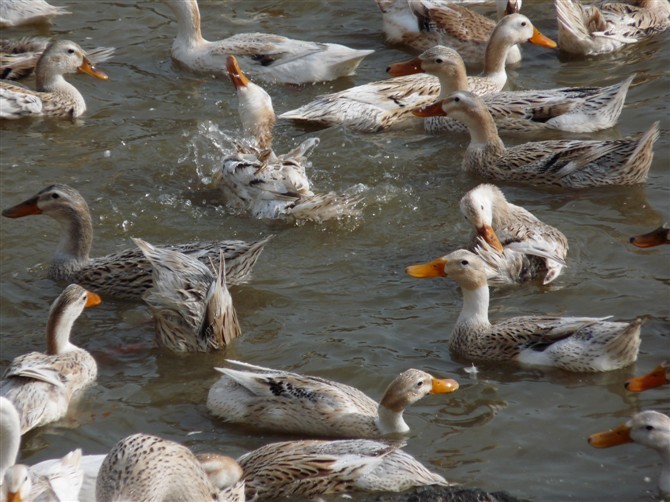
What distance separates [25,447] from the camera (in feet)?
22.2

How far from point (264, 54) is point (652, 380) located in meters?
6.52

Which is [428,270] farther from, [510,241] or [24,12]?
[24,12]

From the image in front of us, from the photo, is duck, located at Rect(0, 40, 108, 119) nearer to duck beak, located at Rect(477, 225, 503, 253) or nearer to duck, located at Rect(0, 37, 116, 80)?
duck, located at Rect(0, 37, 116, 80)

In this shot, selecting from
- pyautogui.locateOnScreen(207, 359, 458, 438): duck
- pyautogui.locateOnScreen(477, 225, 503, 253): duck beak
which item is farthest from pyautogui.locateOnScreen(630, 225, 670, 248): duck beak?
pyautogui.locateOnScreen(207, 359, 458, 438): duck

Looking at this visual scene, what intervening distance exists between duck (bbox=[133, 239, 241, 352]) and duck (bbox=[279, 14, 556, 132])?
318 cm

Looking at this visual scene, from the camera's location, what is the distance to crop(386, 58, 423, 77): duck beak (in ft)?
37.3

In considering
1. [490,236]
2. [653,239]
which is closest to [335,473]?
[490,236]

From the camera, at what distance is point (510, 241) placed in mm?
8406

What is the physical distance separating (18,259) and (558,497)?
4.57 meters

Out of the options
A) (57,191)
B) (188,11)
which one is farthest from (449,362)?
(188,11)

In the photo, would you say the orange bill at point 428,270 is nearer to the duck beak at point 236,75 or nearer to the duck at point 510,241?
the duck at point 510,241

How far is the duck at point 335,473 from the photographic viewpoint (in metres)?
6.04

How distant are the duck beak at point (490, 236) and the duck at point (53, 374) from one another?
2672 millimetres

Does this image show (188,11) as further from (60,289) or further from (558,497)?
(558,497)
